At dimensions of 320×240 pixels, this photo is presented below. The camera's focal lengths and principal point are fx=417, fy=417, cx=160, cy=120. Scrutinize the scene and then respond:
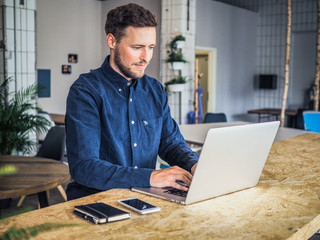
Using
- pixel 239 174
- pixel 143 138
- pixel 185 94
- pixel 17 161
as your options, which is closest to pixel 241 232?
pixel 239 174

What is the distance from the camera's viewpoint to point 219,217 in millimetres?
1335

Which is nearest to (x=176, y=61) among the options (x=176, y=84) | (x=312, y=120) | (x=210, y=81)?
(x=176, y=84)

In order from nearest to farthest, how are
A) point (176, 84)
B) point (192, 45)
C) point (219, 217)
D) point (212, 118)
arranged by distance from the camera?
point (219, 217)
point (212, 118)
point (176, 84)
point (192, 45)

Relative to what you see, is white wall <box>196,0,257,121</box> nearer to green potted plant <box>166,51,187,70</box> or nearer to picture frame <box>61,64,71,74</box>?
green potted plant <box>166,51,187,70</box>

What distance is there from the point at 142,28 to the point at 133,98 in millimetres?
353

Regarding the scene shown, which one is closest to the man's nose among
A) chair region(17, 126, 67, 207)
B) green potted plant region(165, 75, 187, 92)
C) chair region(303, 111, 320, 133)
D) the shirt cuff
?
the shirt cuff

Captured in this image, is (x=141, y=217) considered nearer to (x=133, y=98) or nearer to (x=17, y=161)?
(x=133, y=98)

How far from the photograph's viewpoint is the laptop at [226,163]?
1406 mm

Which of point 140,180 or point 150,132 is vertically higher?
point 150,132

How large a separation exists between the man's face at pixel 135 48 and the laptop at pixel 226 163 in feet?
1.85

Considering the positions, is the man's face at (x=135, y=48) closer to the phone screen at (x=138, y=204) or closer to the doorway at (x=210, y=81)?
the phone screen at (x=138, y=204)

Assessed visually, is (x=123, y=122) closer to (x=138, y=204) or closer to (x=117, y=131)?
(x=117, y=131)

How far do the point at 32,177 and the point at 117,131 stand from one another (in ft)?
4.55

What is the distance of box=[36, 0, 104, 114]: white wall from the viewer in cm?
859
